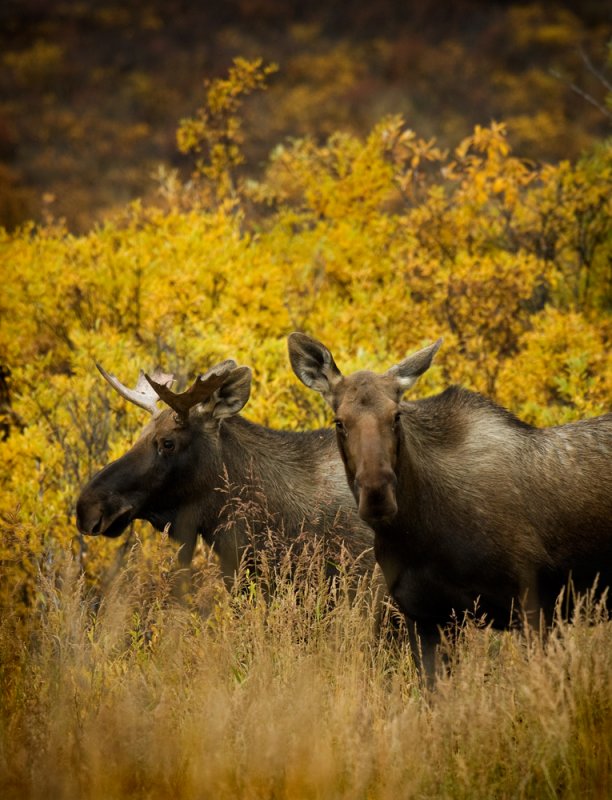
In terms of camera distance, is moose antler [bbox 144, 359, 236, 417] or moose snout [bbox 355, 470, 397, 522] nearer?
moose snout [bbox 355, 470, 397, 522]

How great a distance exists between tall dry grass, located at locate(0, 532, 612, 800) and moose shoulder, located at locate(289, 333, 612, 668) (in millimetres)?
462

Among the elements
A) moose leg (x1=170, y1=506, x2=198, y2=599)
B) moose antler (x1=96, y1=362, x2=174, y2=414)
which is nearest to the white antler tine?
moose antler (x1=96, y1=362, x2=174, y2=414)

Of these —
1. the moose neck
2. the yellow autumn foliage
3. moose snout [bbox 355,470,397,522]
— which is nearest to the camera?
moose snout [bbox 355,470,397,522]

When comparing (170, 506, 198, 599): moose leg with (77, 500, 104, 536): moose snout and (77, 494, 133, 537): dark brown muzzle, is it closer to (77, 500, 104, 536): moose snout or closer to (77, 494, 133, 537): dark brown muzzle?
(77, 494, 133, 537): dark brown muzzle

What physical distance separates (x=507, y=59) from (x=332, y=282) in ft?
93.7

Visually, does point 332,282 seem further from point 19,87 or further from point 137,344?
point 19,87

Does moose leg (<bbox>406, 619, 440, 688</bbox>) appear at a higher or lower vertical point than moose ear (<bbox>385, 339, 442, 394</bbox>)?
lower

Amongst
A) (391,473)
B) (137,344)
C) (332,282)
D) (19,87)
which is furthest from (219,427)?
(19,87)

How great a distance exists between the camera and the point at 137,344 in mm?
11430

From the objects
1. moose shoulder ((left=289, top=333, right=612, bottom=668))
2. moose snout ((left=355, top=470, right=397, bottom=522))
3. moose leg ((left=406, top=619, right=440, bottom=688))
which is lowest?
moose leg ((left=406, top=619, right=440, bottom=688))

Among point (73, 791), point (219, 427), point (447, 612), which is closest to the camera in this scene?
point (73, 791)

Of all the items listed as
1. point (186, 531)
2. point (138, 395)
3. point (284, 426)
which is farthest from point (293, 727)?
point (284, 426)

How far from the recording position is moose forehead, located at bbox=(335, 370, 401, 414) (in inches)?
207

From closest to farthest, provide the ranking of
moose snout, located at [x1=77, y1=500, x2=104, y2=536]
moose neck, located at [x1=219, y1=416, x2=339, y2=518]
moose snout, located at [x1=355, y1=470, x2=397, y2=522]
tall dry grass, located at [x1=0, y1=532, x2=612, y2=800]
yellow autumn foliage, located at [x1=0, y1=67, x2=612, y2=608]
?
tall dry grass, located at [x1=0, y1=532, x2=612, y2=800]
moose snout, located at [x1=355, y1=470, x2=397, y2=522]
moose snout, located at [x1=77, y1=500, x2=104, y2=536]
moose neck, located at [x1=219, y1=416, x2=339, y2=518]
yellow autumn foliage, located at [x1=0, y1=67, x2=612, y2=608]
